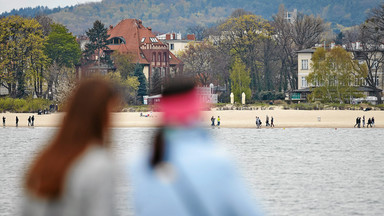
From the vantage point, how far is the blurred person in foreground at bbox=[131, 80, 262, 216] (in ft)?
13.1

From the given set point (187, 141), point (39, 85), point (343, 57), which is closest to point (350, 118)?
point (343, 57)

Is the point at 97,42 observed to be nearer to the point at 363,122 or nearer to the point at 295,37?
the point at 295,37

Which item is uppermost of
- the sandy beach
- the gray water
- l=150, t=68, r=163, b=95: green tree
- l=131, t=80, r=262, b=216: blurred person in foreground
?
l=150, t=68, r=163, b=95: green tree

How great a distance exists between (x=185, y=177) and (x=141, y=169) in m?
0.37

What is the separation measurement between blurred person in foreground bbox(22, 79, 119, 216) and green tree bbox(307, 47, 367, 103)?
83.1 metres

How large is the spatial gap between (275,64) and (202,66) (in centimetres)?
1173

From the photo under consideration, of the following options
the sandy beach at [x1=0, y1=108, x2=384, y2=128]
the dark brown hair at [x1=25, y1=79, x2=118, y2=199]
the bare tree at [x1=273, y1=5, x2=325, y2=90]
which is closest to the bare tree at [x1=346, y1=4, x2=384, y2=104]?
the bare tree at [x1=273, y1=5, x2=325, y2=90]

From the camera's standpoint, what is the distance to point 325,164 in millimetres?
43062

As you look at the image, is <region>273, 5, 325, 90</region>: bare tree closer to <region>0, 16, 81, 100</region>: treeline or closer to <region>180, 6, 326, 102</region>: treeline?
<region>180, 6, 326, 102</region>: treeline

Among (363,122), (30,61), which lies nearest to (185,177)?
(363,122)

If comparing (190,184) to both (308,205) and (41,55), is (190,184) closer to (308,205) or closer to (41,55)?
(308,205)

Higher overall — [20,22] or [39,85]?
[20,22]

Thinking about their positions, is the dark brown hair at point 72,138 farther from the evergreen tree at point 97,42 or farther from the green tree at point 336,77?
the evergreen tree at point 97,42

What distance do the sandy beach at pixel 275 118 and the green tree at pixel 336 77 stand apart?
5002mm
